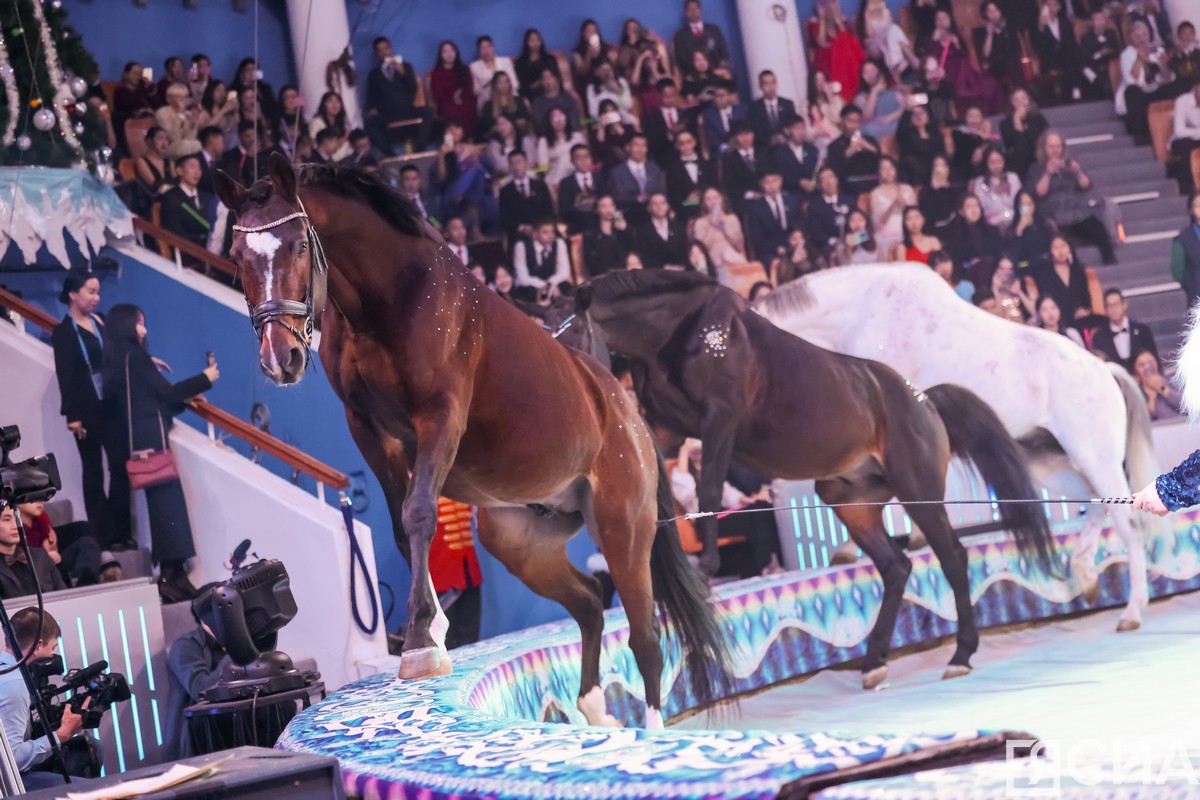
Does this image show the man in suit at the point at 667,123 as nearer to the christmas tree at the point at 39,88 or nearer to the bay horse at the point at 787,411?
the bay horse at the point at 787,411

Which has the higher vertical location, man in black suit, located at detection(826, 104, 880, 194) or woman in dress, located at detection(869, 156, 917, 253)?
man in black suit, located at detection(826, 104, 880, 194)

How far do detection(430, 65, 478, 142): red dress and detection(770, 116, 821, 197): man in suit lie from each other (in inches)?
85.8

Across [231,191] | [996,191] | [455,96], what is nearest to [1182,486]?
[231,191]

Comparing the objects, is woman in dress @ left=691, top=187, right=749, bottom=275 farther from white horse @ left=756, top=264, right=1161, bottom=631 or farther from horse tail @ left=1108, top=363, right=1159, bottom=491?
horse tail @ left=1108, top=363, right=1159, bottom=491

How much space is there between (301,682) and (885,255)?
19.5 ft

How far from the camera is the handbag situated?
6164mm

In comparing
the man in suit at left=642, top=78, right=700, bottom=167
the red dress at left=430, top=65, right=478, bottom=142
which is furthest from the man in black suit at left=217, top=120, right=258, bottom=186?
the man in suit at left=642, top=78, right=700, bottom=167

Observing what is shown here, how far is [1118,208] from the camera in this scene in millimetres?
9484

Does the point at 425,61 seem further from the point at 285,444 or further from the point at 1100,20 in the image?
the point at 1100,20

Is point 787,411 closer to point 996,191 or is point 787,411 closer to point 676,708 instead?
point 676,708

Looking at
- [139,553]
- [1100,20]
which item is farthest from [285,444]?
[1100,20]

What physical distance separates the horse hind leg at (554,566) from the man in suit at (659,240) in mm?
4256

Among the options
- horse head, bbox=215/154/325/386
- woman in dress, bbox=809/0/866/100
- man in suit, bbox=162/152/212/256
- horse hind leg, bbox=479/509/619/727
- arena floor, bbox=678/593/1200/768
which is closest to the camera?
horse head, bbox=215/154/325/386

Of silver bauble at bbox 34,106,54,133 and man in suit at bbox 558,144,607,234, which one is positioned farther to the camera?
man in suit at bbox 558,144,607,234
